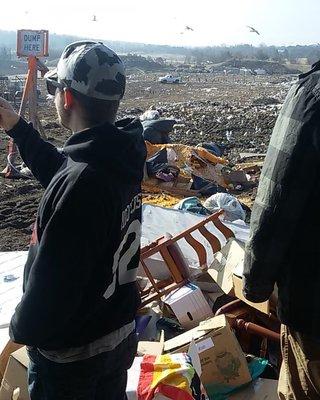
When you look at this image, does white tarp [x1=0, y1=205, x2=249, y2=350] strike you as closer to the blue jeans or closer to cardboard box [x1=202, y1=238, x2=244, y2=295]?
cardboard box [x1=202, y1=238, x2=244, y2=295]

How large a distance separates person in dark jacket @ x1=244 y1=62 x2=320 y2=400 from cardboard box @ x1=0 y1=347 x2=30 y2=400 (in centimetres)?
130

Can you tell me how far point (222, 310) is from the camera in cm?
372

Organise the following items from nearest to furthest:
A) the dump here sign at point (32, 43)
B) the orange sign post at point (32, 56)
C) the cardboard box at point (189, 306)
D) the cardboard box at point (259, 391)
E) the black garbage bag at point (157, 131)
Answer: the cardboard box at point (259, 391) < the cardboard box at point (189, 306) < the orange sign post at point (32, 56) < the dump here sign at point (32, 43) < the black garbage bag at point (157, 131)

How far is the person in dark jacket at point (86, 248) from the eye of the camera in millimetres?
1824

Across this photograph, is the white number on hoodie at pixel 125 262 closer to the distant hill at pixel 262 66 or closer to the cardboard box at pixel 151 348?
the cardboard box at pixel 151 348

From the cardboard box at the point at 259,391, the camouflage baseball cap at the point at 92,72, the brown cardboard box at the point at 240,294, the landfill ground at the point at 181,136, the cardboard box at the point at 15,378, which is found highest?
the camouflage baseball cap at the point at 92,72

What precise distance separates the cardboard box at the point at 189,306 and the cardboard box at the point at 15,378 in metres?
1.34

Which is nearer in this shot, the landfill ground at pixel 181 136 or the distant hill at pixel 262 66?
the landfill ground at pixel 181 136

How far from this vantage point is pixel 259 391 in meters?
3.25

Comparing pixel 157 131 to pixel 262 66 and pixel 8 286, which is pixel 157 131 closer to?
pixel 8 286

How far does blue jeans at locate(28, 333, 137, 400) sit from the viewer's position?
203 cm

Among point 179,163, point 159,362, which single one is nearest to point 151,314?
point 159,362

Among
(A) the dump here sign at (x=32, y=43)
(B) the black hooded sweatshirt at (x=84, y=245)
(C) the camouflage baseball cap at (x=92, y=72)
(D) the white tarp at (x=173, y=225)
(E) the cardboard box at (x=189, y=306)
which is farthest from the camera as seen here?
(A) the dump here sign at (x=32, y=43)

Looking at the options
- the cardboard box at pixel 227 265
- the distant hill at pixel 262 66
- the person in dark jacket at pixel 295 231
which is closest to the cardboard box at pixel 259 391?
the cardboard box at pixel 227 265
